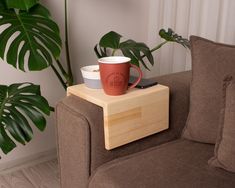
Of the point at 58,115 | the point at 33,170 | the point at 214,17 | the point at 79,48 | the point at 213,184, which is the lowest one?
the point at 33,170

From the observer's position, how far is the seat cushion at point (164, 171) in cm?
97

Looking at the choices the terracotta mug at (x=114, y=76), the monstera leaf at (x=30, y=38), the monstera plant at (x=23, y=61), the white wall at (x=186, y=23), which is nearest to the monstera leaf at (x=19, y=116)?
the monstera plant at (x=23, y=61)

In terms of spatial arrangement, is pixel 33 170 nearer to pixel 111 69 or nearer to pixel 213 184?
pixel 111 69

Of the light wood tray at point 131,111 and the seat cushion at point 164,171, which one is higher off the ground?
the light wood tray at point 131,111

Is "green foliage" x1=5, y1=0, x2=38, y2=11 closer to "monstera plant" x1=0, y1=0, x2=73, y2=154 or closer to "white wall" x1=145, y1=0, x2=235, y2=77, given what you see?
"monstera plant" x1=0, y1=0, x2=73, y2=154

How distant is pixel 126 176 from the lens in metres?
1.01

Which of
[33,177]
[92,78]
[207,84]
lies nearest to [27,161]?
[33,177]

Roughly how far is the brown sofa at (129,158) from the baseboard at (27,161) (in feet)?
2.16

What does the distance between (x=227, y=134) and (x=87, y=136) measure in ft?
1.49

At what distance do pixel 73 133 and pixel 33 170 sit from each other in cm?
80

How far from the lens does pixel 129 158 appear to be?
3.72 feet

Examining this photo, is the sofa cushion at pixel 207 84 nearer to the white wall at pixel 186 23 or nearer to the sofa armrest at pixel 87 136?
the sofa armrest at pixel 87 136

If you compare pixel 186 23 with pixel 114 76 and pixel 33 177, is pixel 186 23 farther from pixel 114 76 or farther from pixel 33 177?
pixel 33 177

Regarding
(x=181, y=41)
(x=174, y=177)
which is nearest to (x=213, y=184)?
(x=174, y=177)
